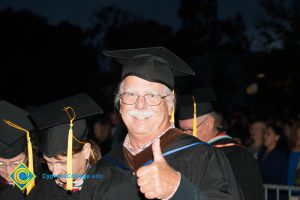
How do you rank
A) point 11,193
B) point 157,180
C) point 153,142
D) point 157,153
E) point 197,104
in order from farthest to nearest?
point 197,104, point 11,193, point 153,142, point 157,153, point 157,180

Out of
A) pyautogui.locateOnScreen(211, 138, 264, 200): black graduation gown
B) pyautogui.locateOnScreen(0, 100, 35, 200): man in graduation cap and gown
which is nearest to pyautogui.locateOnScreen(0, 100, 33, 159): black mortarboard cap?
pyautogui.locateOnScreen(0, 100, 35, 200): man in graduation cap and gown

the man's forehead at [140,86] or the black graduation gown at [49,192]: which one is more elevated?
the man's forehead at [140,86]

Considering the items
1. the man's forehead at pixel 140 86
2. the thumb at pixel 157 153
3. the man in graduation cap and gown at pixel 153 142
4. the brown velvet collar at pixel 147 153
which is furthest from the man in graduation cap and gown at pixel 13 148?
the thumb at pixel 157 153

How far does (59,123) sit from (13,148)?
63 centimetres

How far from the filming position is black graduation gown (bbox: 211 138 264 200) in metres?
4.58

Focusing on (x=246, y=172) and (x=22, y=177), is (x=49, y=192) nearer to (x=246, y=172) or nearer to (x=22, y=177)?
(x=22, y=177)

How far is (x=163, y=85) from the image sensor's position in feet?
10.5

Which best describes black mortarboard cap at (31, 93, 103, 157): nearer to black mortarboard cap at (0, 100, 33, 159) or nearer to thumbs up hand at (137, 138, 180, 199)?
black mortarboard cap at (0, 100, 33, 159)

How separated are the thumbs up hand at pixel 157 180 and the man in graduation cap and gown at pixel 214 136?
204cm

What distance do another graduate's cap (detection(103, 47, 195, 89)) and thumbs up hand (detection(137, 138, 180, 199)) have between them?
91 cm

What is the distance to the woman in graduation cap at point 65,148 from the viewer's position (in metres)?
3.64

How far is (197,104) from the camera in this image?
5.67 metres

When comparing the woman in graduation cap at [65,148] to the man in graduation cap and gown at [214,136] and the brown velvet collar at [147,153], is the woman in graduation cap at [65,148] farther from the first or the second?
the man in graduation cap and gown at [214,136]

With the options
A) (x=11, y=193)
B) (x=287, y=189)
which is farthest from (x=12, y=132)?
(x=287, y=189)
